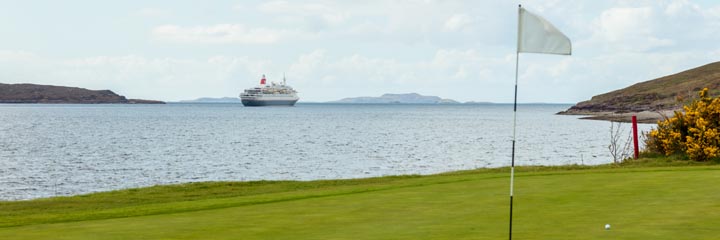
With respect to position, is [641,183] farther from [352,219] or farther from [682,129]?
[682,129]

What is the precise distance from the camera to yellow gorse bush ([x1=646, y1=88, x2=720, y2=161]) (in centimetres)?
2534

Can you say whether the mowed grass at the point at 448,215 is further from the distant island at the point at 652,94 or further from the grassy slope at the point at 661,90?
the grassy slope at the point at 661,90

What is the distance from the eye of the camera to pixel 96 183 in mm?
36969

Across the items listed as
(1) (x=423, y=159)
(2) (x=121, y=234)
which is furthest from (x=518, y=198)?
(1) (x=423, y=159)

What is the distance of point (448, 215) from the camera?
11.5 m

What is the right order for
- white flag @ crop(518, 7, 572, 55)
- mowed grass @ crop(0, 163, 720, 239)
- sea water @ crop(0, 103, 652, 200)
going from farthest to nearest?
sea water @ crop(0, 103, 652, 200) → mowed grass @ crop(0, 163, 720, 239) → white flag @ crop(518, 7, 572, 55)

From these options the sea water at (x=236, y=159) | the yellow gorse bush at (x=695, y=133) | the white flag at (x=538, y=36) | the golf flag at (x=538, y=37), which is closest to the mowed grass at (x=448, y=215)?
the golf flag at (x=538, y=37)

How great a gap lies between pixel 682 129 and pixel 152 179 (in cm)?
2434

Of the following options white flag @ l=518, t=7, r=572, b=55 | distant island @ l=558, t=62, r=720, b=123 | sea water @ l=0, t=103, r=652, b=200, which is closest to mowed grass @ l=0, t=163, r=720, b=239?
white flag @ l=518, t=7, r=572, b=55

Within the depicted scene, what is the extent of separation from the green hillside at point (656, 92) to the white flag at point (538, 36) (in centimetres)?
11860

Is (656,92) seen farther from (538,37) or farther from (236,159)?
(538,37)

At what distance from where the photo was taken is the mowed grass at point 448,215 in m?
9.95

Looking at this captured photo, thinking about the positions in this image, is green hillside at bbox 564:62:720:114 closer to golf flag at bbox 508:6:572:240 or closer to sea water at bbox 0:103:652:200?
sea water at bbox 0:103:652:200

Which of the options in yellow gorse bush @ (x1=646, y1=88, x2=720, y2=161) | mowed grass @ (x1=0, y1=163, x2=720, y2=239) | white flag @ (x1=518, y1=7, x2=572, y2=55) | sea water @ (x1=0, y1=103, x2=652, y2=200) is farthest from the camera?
sea water @ (x1=0, y1=103, x2=652, y2=200)
